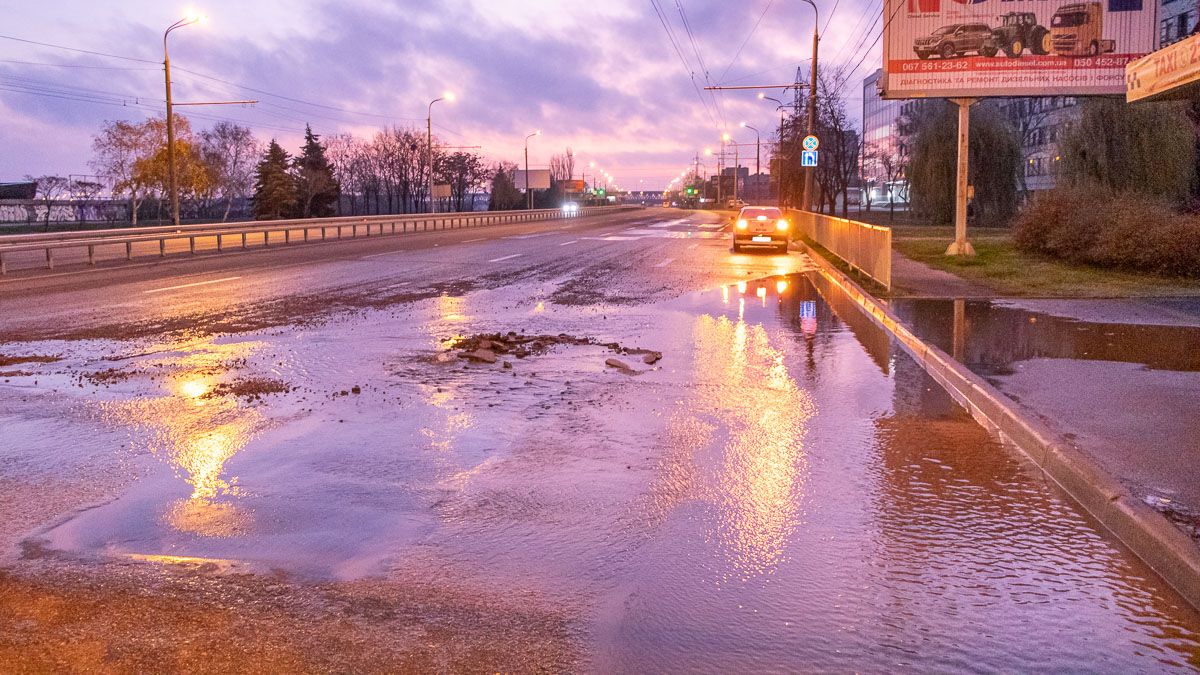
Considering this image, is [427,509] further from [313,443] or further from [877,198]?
[877,198]

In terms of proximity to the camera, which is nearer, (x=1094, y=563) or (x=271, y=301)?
(x=1094, y=563)

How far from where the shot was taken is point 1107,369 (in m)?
10.5

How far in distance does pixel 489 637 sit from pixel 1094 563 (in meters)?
3.13

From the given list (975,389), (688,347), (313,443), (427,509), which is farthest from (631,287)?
(427,509)

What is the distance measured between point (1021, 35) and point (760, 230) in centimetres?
997

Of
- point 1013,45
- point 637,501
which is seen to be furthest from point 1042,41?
point 637,501

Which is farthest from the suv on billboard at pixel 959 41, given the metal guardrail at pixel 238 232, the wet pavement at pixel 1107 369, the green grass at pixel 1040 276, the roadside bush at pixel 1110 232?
the metal guardrail at pixel 238 232

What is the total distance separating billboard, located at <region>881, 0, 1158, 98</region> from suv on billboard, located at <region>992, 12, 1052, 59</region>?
2 cm

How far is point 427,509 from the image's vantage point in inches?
244

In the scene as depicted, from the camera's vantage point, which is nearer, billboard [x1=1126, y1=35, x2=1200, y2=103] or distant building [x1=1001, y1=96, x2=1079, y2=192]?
billboard [x1=1126, y1=35, x2=1200, y2=103]

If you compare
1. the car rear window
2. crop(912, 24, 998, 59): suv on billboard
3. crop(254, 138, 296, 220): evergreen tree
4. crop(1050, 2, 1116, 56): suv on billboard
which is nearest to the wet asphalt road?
crop(912, 24, 998, 59): suv on billboard

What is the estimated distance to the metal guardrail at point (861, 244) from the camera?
19.2 m

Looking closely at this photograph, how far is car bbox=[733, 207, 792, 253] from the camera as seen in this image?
33.5m

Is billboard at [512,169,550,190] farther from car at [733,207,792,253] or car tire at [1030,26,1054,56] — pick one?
car tire at [1030,26,1054,56]
